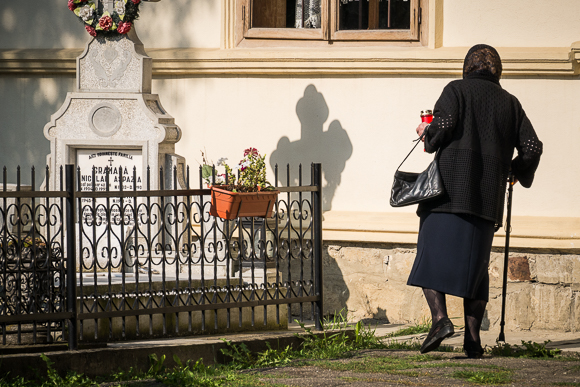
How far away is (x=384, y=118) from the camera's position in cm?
801

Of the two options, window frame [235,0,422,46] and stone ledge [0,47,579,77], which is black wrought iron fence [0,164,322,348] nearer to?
stone ledge [0,47,579,77]

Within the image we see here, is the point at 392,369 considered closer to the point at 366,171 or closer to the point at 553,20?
the point at 366,171

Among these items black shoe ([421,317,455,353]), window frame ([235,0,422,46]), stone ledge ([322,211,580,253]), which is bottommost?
black shoe ([421,317,455,353])

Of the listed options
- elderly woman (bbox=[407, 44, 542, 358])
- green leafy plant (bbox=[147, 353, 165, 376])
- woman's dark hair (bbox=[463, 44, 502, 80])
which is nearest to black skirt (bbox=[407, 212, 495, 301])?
elderly woman (bbox=[407, 44, 542, 358])

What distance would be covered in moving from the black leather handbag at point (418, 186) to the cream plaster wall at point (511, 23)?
3.01 m

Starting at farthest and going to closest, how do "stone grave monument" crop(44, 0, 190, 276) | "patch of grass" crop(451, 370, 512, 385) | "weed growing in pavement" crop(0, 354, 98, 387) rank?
"stone grave monument" crop(44, 0, 190, 276)
"weed growing in pavement" crop(0, 354, 98, 387)
"patch of grass" crop(451, 370, 512, 385)

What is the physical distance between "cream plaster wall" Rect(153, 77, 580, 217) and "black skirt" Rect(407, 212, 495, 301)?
2.80 metres

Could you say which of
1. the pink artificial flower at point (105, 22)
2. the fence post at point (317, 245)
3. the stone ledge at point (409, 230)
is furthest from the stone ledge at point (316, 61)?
the fence post at point (317, 245)

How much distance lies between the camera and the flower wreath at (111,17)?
7199mm

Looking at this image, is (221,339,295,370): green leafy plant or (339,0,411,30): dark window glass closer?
(221,339,295,370): green leafy plant

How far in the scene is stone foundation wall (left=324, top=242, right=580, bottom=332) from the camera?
7.29 m

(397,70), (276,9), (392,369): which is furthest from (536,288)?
(276,9)

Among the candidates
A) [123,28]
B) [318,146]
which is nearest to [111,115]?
[123,28]

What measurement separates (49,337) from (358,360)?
204cm
